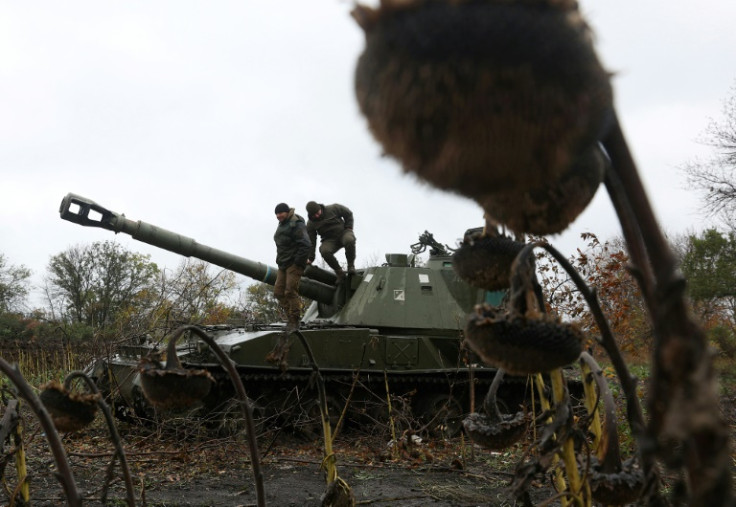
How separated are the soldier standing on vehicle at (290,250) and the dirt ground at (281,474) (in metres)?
1.93

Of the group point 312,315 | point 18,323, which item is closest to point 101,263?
point 18,323

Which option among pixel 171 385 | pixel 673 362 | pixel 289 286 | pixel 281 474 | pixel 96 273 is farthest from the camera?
pixel 96 273

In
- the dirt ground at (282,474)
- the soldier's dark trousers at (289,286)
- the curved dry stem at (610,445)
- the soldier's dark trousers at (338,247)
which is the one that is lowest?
the dirt ground at (282,474)

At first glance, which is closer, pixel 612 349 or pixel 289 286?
pixel 612 349

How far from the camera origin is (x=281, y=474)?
249 inches

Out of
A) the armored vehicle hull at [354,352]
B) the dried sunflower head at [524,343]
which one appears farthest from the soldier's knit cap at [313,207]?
the dried sunflower head at [524,343]

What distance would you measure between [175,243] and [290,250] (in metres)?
1.58

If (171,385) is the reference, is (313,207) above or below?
above

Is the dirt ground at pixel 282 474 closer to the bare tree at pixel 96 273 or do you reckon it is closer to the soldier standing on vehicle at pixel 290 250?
the soldier standing on vehicle at pixel 290 250

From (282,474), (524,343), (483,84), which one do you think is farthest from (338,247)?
(483,84)

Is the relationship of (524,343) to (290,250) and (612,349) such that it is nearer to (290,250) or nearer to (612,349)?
(612,349)

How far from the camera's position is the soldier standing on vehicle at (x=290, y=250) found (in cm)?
918

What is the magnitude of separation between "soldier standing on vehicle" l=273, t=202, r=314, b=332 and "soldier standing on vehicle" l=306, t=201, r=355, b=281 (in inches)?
40.1

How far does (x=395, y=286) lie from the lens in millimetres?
9891
